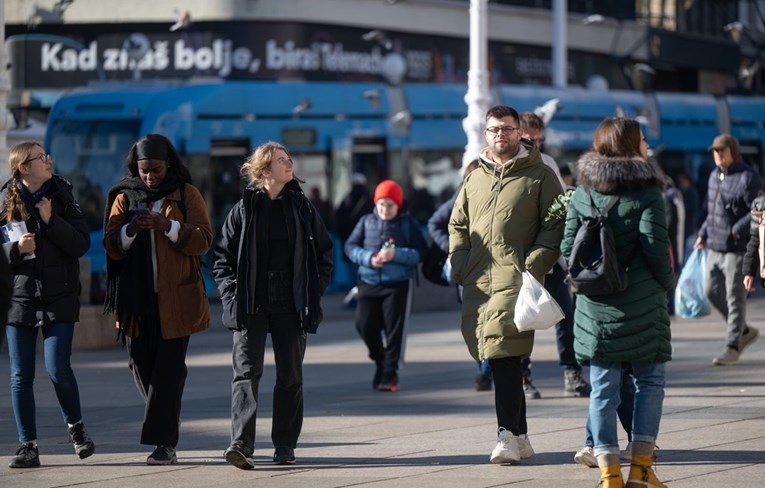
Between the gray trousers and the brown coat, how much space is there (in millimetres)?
5828

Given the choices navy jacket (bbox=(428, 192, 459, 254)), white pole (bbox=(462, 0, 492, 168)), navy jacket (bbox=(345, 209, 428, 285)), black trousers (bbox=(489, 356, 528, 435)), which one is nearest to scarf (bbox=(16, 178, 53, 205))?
black trousers (bbox=(489, 356, 528, 435))

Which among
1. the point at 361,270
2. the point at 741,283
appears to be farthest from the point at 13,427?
the point at 741,283

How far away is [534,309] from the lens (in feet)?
27.8

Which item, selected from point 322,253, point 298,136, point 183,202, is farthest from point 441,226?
point 298,136

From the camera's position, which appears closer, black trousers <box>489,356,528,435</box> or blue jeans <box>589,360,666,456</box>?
blue jeans <box>589,360,666,456</box>

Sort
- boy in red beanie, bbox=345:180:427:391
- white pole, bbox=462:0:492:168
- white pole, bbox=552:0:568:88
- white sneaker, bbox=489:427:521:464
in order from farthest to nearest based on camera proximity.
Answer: white pole, bbox=552:0:568:88 → white pole, bbox=462:0:492:168 → boy in red beanie, bbox=345:180:427:391 → white sneaker, bbox=489:427:521:464

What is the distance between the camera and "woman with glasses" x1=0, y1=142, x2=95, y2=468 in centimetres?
878

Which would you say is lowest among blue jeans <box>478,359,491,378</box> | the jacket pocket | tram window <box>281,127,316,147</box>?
blue jeans <box>478,359,491,378</box>

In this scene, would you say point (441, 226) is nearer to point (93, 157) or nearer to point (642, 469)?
point (642, 469)

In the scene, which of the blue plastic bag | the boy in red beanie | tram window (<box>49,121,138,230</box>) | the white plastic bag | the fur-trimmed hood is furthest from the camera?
tram window (<box>49,121,138,230</box>)

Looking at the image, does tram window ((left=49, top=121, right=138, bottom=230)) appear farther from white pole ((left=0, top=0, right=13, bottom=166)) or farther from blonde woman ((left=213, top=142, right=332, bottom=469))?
blonde woman ((left=213, top=142, right=332, bottom=469))

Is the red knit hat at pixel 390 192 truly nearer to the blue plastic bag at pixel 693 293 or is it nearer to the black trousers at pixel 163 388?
the blue plastic bag at pixel 693 293

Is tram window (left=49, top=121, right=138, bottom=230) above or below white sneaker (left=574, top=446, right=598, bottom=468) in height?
above

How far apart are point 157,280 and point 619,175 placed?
2.67 m
